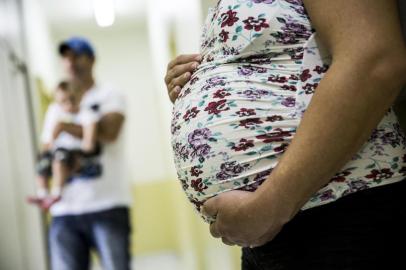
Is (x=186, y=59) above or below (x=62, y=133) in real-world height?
above

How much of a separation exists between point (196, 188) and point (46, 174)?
2.35 metres

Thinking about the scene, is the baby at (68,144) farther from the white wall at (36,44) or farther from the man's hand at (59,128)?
the white wall at (36,44)

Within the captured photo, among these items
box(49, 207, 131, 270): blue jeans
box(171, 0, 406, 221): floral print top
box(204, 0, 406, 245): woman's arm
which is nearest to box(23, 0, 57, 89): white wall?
box(49, 207, 131, 270): blue jeans

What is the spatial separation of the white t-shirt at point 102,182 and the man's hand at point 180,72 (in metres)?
1.51

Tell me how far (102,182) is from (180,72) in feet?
5.21

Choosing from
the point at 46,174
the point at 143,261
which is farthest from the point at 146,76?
the point at 46,174

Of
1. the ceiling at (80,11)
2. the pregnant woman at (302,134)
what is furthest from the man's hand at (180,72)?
the ceiling at (80,11)

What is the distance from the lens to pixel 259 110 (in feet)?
2.43

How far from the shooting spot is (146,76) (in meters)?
7.13

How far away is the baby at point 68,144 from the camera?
2447mm

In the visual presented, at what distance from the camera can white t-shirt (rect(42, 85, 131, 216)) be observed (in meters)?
2.42

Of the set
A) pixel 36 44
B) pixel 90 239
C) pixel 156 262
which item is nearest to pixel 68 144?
pixel 90 239

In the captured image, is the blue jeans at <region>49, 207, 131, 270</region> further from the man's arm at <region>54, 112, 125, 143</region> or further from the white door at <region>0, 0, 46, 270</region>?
the white door at <region>0, 0, 46, 270</region>

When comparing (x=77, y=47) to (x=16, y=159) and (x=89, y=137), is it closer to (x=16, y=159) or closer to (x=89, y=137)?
(x=89, y=137)
